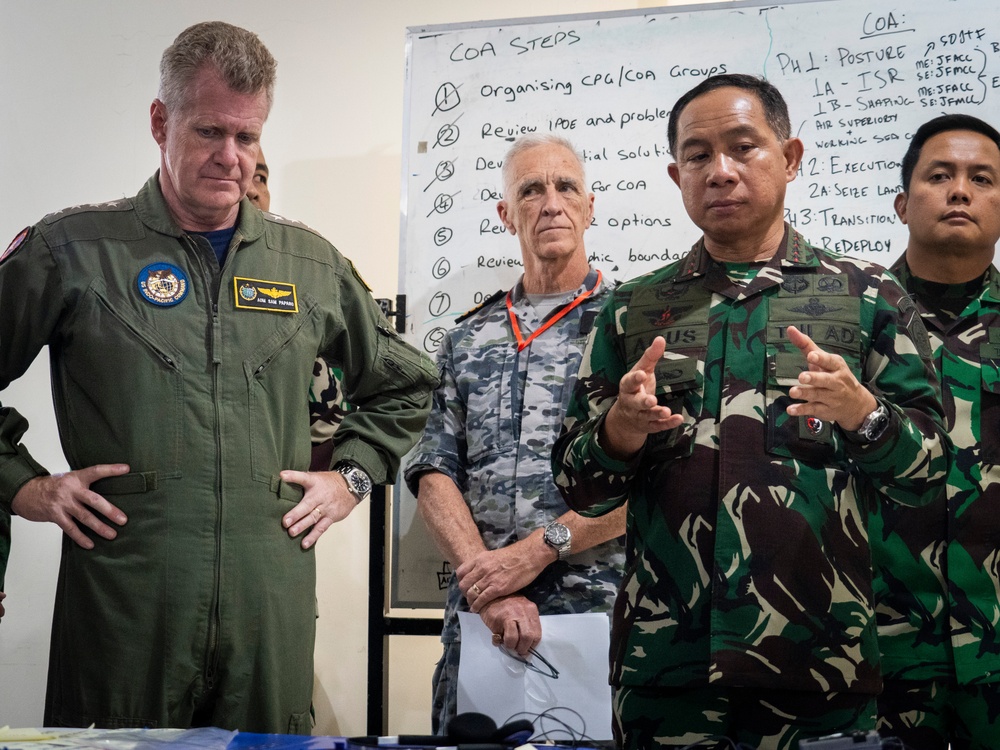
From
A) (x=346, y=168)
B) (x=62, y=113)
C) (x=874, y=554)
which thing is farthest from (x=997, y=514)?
(x=62, y=113)

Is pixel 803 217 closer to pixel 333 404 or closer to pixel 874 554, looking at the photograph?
pixel 874 554

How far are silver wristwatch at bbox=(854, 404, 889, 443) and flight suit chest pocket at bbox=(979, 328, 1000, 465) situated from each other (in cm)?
65

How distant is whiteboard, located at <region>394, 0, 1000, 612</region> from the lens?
2.73 meters

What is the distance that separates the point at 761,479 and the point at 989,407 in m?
0.75

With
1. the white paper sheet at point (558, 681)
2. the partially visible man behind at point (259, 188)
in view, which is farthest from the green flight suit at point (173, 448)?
the partially visible man behind at point (259, 188)

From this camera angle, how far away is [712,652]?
1.49 meters

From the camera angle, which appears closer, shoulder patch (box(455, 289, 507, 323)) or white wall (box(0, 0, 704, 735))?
shoulder patch (box(455, 289, 507, 323))

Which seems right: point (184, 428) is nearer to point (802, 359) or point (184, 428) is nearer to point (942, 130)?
point (802, 359)

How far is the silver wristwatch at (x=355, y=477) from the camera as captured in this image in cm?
206

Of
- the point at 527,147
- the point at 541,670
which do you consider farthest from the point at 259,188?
the point at 541,670

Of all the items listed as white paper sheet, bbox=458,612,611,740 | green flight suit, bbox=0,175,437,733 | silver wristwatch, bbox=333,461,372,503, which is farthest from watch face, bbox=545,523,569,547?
green flight suit, bbox=0,175,437,733

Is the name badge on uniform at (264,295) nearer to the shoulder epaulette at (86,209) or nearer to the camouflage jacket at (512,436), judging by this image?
the shoulder epaulette at (86,209)

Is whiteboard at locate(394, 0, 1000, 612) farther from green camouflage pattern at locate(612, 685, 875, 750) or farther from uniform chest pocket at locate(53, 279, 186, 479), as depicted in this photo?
green camouflage pattern at locate(612, 685, 875, 750)

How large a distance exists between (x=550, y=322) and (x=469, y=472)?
1.46ft
